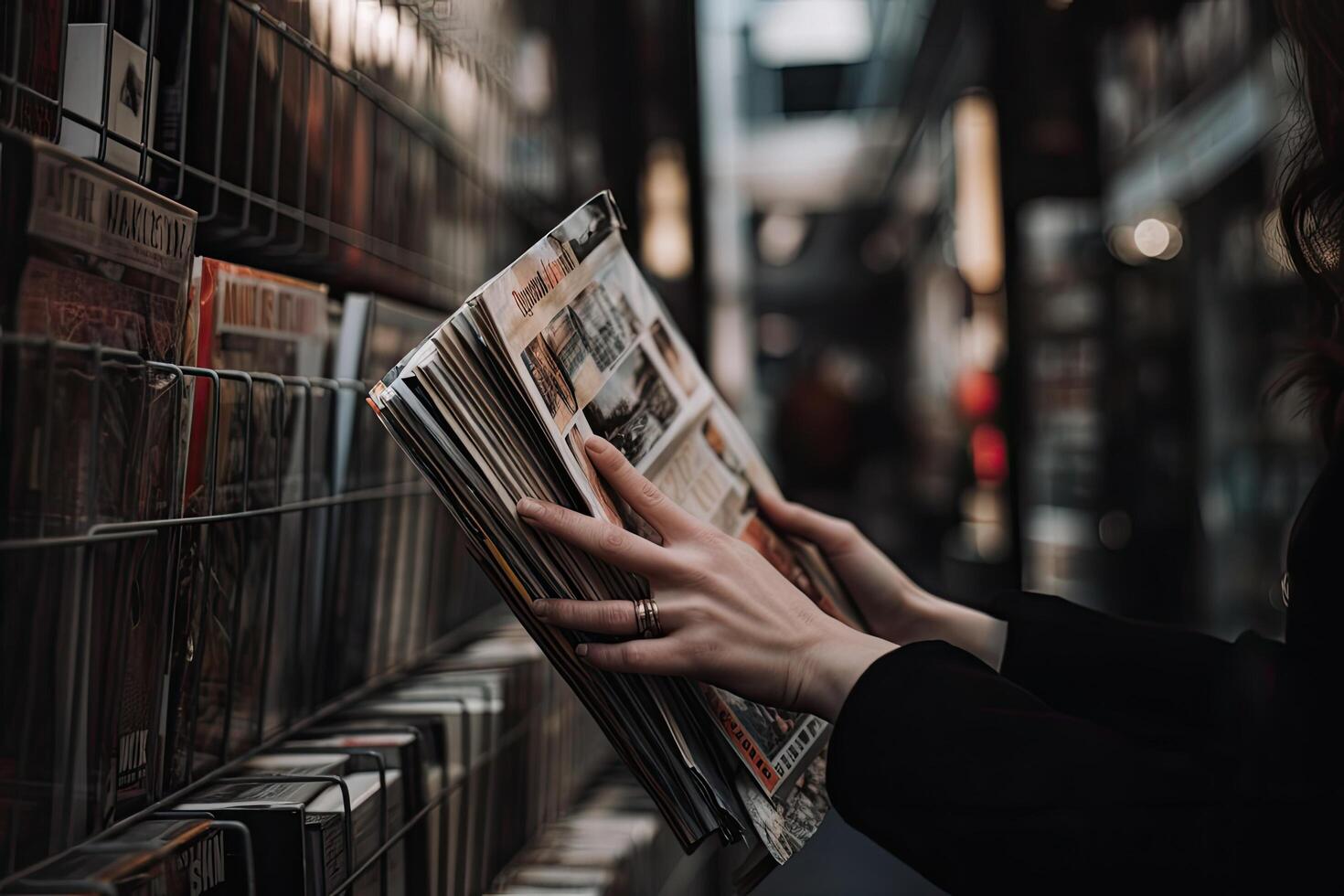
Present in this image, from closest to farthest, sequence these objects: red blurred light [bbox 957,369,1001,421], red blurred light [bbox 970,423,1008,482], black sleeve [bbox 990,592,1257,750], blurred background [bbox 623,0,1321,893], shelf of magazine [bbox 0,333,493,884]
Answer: shelf of magazine [bbox 0,333,493,884]
black sleeve [bbox 990,592,1257,750]
blurred background [bbox 623,0,1321,893]
red blurred light [bbox 970,423,1008,482]
red blurred light [bbox 957,369,1001,421]

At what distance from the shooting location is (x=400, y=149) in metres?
1.00

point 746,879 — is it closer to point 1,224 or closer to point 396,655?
point 396,655

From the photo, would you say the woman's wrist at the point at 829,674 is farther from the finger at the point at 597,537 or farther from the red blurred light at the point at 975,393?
the red blurred light at the point at 975,393

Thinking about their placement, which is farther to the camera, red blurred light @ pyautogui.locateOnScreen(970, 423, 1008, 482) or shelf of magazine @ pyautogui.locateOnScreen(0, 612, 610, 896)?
red blurred light @ pyautogui.locateOnScreen(970, 423, 1008, 482)

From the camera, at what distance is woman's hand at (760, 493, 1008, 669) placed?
3.44 feet

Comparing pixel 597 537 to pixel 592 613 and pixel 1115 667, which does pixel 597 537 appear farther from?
pixel 1115 667

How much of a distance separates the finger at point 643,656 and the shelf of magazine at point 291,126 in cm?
38

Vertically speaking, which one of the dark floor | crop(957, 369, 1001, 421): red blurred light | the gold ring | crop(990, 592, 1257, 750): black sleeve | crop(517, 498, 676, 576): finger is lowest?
the dark floor

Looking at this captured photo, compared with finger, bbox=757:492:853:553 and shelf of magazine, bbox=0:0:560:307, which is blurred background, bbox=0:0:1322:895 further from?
finger, bbox=757:492:853:553

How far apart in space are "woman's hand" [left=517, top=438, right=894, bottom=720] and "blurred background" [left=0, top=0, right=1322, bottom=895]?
33 centimetres

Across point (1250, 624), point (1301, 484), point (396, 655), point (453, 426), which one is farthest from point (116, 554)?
point (1250, 624)

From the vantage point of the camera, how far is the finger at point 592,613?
0.68 m

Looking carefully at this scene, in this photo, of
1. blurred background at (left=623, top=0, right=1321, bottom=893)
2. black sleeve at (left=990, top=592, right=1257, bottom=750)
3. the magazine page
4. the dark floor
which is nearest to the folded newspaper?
the magazine page

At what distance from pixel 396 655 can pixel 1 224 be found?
61 cm
